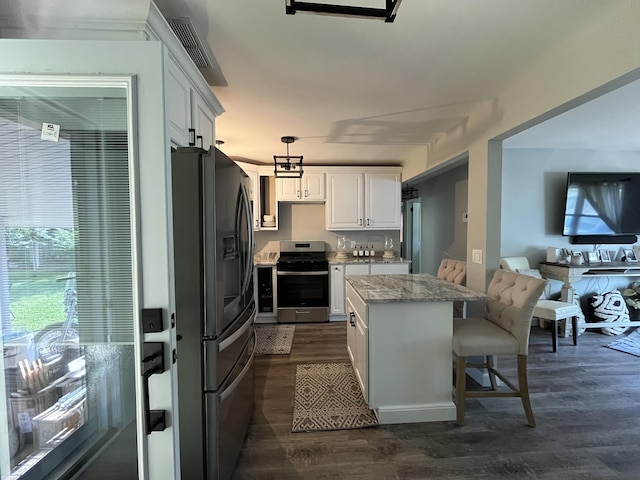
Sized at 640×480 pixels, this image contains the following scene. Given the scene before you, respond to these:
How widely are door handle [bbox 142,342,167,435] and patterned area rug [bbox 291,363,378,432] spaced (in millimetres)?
1354

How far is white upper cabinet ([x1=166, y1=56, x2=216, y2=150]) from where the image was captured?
4.88 ft

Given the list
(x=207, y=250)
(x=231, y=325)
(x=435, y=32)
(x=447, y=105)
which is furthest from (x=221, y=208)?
(x=447, y=105)

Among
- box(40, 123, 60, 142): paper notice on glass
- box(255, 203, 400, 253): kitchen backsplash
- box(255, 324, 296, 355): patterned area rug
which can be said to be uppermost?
box(40, 123, 60, 142): paper notice on glass

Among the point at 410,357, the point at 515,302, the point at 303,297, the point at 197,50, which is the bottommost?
the point at 303,297

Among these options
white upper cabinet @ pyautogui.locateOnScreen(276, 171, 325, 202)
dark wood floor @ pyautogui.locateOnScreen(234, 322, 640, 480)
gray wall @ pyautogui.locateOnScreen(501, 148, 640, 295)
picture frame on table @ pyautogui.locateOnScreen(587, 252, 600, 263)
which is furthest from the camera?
white upper cabinet @ pyautogui.locateOnScreen(276, 171, 325, 202)

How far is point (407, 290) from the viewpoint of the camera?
7.64 feet

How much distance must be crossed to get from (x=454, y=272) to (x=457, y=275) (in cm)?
10

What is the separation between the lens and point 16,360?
42.4 inches

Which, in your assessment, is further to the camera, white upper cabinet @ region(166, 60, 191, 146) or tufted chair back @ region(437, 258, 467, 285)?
tufted chair back @ region(437, 258, 467, 285)

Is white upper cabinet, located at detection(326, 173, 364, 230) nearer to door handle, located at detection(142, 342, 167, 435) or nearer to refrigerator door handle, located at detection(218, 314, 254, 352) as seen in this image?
refrigerator door handle, located at detection(218, 314, 254, 352)

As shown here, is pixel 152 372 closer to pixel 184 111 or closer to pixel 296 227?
pixel 184 111

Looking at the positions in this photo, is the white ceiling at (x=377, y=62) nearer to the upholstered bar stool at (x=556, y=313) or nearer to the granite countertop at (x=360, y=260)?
the granite countertop at (x=360, y=260)

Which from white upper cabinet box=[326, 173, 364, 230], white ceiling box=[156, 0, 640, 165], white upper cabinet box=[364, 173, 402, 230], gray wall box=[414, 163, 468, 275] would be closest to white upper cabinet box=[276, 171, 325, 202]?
white upper cabinet box=[326, 173, 364, 230]

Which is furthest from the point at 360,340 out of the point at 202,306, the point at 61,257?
the point at 61,257
